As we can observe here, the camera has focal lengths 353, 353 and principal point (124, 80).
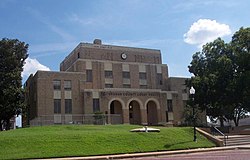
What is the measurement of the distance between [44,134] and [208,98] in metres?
29.1

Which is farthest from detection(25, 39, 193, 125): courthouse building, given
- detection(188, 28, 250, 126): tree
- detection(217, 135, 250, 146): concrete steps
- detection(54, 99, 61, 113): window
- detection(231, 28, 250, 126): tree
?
detection(217, 135, 250, 146): concrete steps

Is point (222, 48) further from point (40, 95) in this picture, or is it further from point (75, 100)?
point (40, 95)

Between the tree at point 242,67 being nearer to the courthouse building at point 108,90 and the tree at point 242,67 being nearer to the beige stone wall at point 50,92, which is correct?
the courthouse building at point 108,90

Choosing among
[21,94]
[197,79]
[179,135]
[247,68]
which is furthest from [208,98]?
[21,94]

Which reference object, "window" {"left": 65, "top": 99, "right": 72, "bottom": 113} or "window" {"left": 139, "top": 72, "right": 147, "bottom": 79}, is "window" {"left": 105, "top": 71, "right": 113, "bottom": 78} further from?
"window" {"left": 65, "top": 99, "right": 72, "bottom": 113}

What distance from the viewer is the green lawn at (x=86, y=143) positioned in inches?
824

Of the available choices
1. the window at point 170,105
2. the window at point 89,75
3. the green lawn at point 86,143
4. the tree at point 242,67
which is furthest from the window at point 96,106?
the green lawn at point 86,143

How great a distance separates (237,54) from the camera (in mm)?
45906

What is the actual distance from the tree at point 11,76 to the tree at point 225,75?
2342cm

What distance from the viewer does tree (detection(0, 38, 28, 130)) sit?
47.2m

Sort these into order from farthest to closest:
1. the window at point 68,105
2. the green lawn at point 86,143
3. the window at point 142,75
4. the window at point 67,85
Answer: the window at point 142,75 → the window at point 67,85 → the window at point 68,105 → the green lawn at point 86,143

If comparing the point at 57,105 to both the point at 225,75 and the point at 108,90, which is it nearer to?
the point at 108,90

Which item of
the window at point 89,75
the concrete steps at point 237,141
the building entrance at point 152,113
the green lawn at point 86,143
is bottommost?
the concrete steps at point 237,141

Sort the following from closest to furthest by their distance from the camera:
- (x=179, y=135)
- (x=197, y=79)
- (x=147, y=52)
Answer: (x=179, y=135) → (x=197, y=79) → (x=147, y=52)
